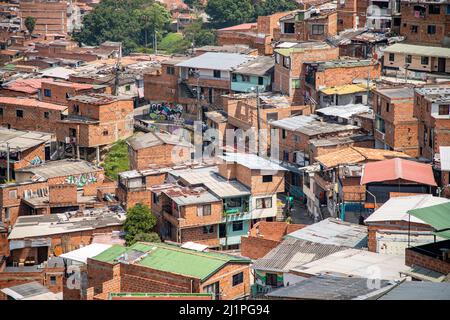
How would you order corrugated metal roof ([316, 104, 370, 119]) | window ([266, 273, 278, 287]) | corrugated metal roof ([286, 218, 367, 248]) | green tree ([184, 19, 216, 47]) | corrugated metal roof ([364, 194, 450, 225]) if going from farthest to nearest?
green tree ([184, 19, 216, 47]), corrugated metal roof ([316, 104, 370, 119]), corrugated metal roof ([286, 218, 367, 248]), corrugated metal roof ([364, 194, 450, 225]), window ([266, 273, 278, 287])

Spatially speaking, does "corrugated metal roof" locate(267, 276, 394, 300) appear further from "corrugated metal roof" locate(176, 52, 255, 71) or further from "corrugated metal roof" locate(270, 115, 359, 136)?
"corrugated metal roof" locate(176, 52, 255, 71)

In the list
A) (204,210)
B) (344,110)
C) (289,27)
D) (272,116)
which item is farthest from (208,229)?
(289,27)

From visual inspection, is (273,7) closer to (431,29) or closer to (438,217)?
(431,29)

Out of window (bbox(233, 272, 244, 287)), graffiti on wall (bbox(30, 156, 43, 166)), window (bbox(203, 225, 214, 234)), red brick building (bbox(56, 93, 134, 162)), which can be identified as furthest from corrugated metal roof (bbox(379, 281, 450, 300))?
red brick building (bbox(56, 93, 134, 162))

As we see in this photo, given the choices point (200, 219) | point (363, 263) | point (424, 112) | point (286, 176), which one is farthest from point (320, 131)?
point (363, 263)
